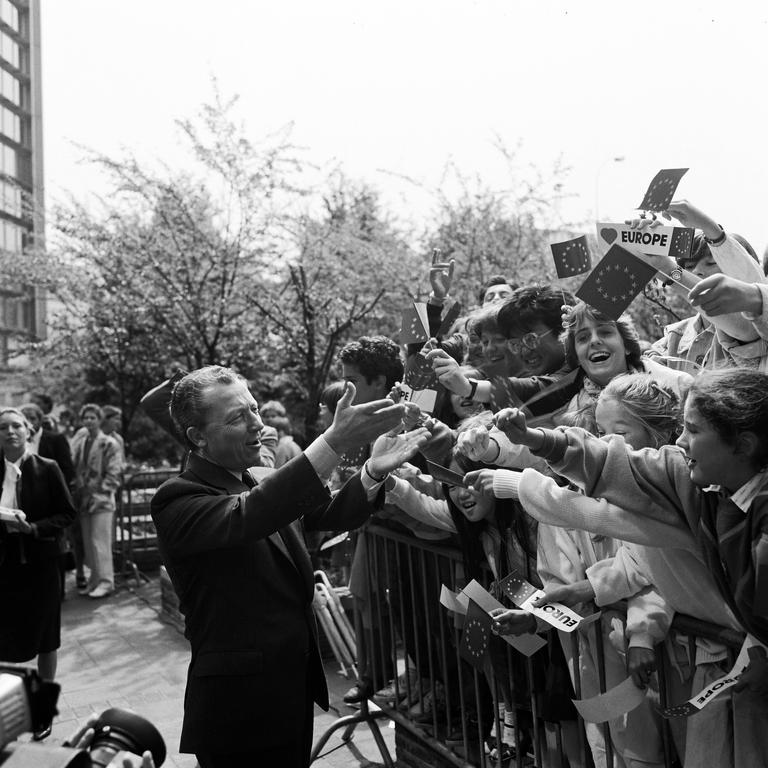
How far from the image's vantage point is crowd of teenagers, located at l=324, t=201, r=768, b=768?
218 centimetres

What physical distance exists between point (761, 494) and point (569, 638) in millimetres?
1103

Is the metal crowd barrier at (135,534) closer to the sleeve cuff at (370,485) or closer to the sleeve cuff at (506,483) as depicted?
the sleeve cuff at (370,485)

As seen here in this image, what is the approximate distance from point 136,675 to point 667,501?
505 cm

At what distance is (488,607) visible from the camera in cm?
297

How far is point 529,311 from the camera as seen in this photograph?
12.1ft

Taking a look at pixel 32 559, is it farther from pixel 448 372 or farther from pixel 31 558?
pixel 448 372

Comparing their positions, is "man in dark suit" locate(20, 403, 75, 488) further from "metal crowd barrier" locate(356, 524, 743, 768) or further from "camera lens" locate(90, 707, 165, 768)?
"camera lens" locate(90, 707, 165, 768)

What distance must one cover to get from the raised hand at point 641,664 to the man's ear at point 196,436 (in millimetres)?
1506

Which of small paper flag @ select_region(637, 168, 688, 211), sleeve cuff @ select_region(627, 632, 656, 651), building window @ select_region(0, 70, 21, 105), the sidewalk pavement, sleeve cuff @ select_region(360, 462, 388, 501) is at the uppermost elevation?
building window @ select_region(0, 70, 21, 105)

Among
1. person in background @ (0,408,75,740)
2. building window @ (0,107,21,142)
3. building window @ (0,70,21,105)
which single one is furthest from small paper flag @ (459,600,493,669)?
building window @ (0,107,21,142)

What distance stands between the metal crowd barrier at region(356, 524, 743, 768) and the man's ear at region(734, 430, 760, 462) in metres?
0.96

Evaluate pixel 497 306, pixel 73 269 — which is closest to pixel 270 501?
pixel 497 306

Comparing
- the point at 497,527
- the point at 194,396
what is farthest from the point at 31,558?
the point at 497,527

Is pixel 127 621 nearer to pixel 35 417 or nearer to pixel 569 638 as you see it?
pixel 35 417
